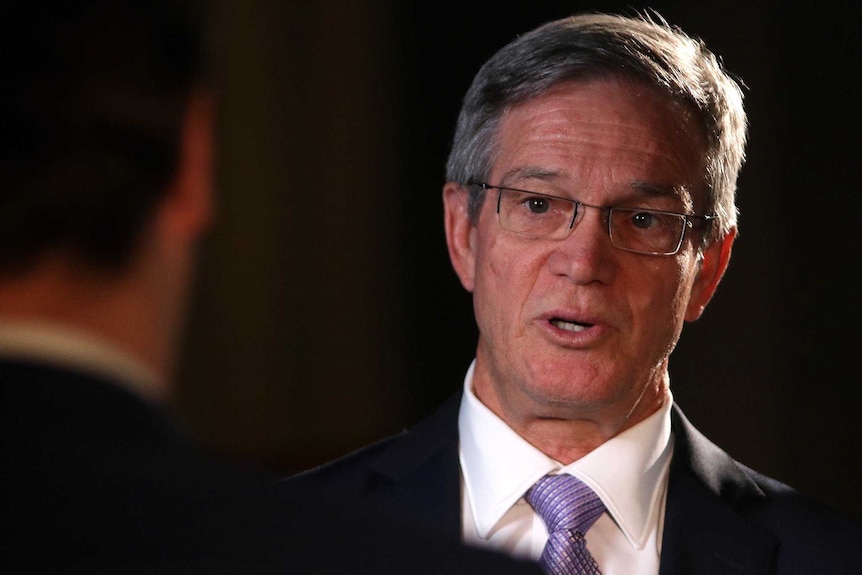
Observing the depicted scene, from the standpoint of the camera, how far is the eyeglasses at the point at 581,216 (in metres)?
2.50

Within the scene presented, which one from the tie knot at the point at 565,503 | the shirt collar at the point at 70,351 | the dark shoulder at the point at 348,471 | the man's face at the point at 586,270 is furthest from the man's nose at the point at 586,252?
the shirt collar at the point at 70,351

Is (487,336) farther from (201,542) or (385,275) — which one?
(385,275)

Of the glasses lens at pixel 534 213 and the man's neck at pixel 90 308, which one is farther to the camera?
the glasses lens at pixel 534 213

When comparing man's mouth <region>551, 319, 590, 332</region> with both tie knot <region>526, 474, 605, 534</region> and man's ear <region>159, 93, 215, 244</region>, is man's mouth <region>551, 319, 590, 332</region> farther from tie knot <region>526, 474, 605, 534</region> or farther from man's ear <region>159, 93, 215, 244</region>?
man's ear <region>159, 93, 215, 244</region>

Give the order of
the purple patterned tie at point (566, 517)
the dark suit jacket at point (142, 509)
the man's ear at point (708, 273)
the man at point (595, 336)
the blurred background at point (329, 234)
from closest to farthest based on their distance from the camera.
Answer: the dark suit jacket at point (142, 509) < the purple patterned tie at point (566, 517) < the man at point (595, 336) < the man's ear at point (708, 273) < the blurred background at point (329, 234)

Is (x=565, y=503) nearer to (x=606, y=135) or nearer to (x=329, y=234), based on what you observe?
(x=606, y=135)

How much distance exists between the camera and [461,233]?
2.75 meters

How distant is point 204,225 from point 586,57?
4.91 ft

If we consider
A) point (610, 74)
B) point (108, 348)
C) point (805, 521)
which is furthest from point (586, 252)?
point (108, 348)

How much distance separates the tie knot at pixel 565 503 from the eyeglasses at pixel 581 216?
0.45 metres

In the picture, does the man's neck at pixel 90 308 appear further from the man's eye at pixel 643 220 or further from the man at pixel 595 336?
the man's eye at pixel 643 220

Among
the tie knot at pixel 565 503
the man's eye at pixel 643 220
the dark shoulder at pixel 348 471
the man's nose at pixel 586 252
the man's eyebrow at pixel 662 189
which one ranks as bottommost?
the dark shoulder at pixel 348 471

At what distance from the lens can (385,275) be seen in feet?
19.2

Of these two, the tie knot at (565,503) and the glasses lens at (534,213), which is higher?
the glasses lens at (534,213)
